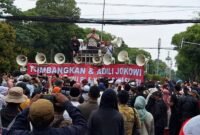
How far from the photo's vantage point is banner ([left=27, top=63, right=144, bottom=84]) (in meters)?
22.8

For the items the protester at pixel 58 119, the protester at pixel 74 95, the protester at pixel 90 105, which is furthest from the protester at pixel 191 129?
the protester at pixel 74 95

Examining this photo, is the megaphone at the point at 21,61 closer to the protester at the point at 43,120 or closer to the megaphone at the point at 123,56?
the megaphone at the point at 123,56

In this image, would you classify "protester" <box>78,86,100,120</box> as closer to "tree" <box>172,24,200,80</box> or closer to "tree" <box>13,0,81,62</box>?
"tree" <box>13,0,81,62</box>

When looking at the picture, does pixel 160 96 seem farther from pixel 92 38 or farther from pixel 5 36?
pixel 5 36

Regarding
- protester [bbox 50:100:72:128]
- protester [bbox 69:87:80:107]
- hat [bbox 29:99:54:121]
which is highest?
hat [bbox 29:99:54:121]

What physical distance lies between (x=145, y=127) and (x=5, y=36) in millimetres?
44885

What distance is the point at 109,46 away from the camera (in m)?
33.6

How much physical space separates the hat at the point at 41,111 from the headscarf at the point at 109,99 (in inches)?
107

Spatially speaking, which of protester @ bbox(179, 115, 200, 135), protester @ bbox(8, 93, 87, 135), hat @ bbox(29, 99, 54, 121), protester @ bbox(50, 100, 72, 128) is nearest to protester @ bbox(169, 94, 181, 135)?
protester @ bbox(50, 100, 72, 128)

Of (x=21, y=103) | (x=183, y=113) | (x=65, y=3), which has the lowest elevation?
(x=183, y=113)

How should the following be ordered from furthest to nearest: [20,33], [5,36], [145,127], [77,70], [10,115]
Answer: [20,33] < [5,36] < [77,70] < [145,127] < [10,115]

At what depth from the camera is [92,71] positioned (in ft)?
76.9

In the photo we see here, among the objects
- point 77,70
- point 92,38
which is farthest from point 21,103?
point 92,38

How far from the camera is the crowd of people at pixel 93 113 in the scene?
427 centimetres
